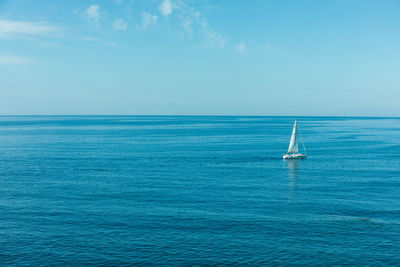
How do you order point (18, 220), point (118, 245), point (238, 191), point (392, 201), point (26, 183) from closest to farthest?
point (118, 245) < point (18, 220) < point (392, 201) < point (238, 191) < point (26, 183)

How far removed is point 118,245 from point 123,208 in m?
17.6

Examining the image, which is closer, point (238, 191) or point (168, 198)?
point (168, 198)

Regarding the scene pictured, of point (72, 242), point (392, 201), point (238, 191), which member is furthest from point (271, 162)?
point (72, 242)

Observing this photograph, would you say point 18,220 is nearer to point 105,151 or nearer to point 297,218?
point 297,218

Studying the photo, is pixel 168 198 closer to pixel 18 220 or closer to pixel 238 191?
pixel 238 191

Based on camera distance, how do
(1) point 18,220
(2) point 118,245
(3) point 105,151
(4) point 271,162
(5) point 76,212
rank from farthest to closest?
(3) point 105,151, (4) point 271,162, (5) point 76,212, (1) point 18,220, (2) point 118,245

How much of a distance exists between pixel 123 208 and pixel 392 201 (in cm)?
5699

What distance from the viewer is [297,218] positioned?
66875 mm

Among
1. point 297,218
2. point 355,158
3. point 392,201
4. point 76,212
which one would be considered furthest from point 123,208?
point 355,158

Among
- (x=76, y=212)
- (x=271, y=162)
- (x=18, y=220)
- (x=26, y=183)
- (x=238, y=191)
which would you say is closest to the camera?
(x=18, y=220)

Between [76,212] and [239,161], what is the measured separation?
7280cm

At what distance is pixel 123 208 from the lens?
237 feet

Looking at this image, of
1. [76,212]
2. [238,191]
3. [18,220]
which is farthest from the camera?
[238,191]

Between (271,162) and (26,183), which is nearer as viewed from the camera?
(26,183)
